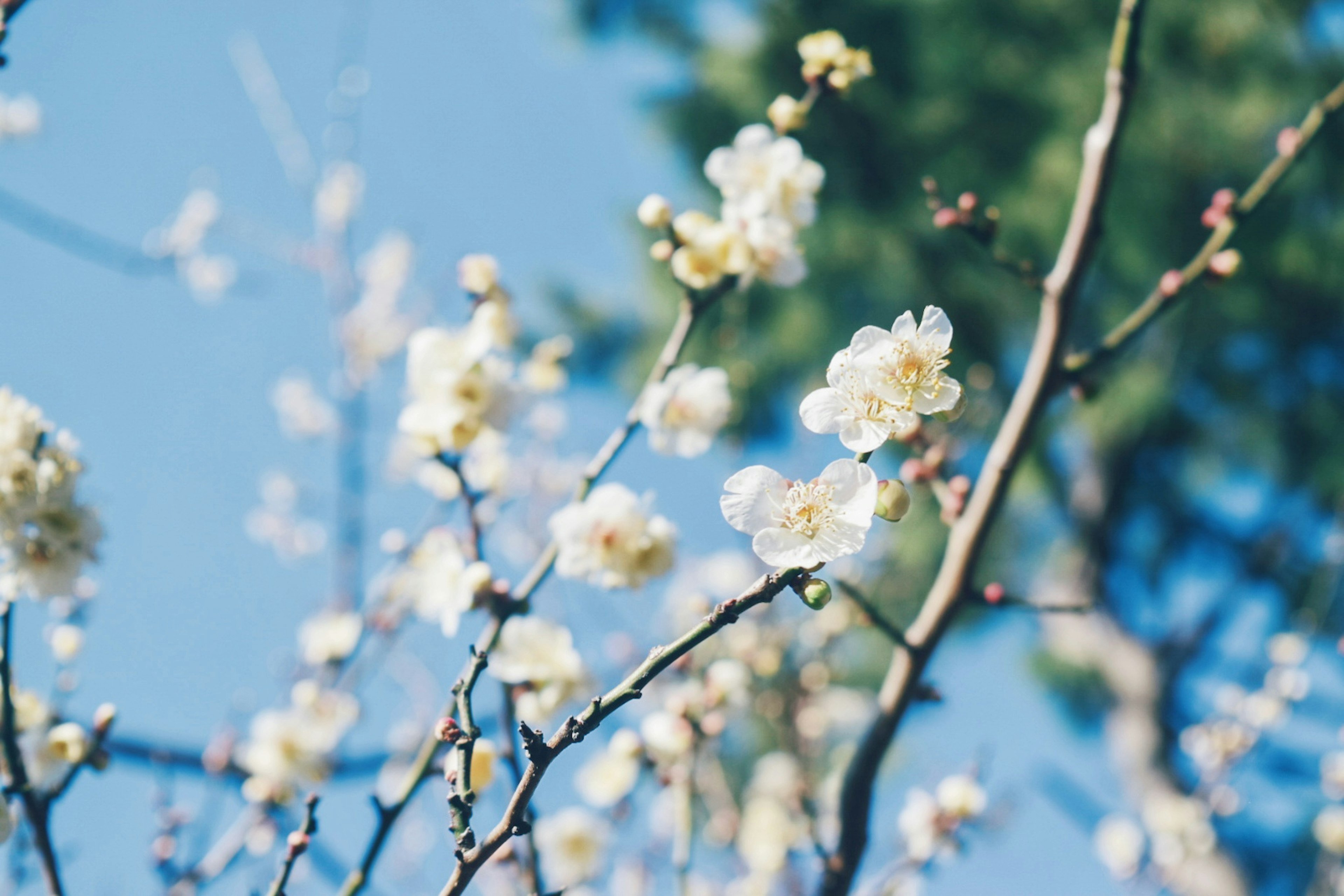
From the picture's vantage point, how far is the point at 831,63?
1.42m

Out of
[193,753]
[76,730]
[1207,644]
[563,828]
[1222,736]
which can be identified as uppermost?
[1207,644]

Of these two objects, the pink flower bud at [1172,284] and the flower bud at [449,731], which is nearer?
the flower bud at [449,731]

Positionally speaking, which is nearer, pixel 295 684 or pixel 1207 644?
pixel 295 684

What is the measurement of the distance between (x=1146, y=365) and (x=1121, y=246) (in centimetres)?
77

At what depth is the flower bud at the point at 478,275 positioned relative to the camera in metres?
1.32

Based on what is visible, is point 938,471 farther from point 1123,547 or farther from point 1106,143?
point 1123,547

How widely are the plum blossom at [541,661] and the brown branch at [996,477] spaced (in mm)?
431

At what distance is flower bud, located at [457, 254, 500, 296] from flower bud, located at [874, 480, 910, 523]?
817 millimetres

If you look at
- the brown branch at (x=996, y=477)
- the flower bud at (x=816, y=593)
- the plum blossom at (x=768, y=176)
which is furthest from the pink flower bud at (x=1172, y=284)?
the flower bud at (x=816, y=593)

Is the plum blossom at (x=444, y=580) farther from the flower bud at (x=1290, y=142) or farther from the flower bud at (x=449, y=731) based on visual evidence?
the flower bud at (x=1290, y=142)

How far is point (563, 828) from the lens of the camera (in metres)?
2.24

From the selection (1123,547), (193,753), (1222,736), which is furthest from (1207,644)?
(193,753)

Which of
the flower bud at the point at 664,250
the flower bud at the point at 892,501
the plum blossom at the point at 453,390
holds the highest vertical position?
the flower bud at the point at 664,250

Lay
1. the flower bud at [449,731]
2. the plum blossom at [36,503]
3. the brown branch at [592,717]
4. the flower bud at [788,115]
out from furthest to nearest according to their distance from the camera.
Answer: the flower bud at [788,115] < the plum blossom at [36,503] < the flower bud at [449,731] < the brown branch at [592,717]
